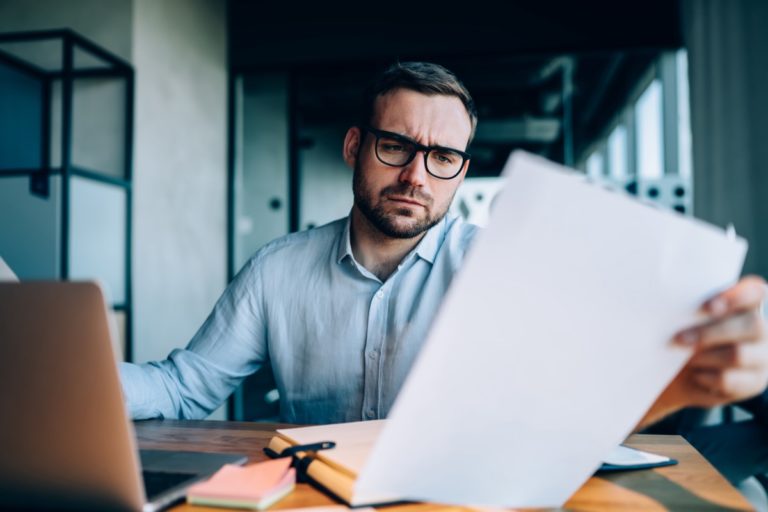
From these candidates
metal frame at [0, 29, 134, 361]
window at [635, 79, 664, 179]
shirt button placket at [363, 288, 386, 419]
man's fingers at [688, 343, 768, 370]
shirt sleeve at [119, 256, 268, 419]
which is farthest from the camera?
window at [635, 79, 664, 179]

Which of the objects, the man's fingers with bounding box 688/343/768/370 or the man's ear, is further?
the man's ear

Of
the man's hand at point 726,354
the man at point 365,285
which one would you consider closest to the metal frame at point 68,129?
the man at point 365,285

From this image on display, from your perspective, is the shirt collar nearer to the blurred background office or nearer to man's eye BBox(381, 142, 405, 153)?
man's eye BBox(381, 142, 405, 153)

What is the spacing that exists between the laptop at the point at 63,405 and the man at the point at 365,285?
2.06 feet

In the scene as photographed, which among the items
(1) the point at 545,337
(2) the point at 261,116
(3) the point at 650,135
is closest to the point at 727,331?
(1) the point at 545,337

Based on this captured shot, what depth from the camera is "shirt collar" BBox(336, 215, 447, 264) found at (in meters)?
1.41

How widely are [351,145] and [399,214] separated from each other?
13.4 inches

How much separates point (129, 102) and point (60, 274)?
0.93m

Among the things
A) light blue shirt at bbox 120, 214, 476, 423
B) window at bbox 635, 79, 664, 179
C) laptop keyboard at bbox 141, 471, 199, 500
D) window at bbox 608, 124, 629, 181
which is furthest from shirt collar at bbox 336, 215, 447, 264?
window at bbox 608, 124, 629, 181

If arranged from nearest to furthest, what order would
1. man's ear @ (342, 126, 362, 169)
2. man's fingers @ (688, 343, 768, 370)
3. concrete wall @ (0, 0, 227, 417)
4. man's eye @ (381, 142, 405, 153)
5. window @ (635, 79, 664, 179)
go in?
man's fingers @ (688, 343, 768, 370)
man's eye @ (381, 142, 405, 153)
man's ear @ (342, 126, 362, 169)
concrete wall @ (0, 0, 227, 417)
window @ (635, 79, 664, 179)

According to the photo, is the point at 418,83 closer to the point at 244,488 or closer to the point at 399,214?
the point at 399,214

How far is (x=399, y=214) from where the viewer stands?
1.39 meters

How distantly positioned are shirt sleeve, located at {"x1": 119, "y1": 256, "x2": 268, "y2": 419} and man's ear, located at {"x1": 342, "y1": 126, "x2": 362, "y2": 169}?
1.26 ft

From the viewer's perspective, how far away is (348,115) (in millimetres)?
4520
